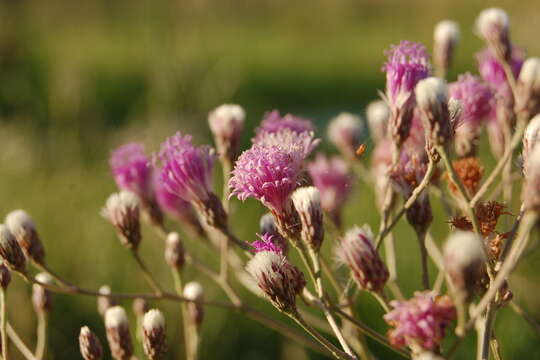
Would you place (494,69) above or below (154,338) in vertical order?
above

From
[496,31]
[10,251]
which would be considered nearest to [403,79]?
[496,31]

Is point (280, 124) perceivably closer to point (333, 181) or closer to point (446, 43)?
point (333, 181)

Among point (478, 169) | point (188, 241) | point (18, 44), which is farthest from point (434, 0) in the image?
point (478, 169)

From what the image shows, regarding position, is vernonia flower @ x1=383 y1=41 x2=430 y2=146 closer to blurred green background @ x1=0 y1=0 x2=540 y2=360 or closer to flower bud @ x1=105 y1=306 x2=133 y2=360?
flower bud @ x1=105 y1=306 x2=133 y2=360

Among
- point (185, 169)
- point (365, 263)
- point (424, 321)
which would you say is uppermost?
point (185, 169)

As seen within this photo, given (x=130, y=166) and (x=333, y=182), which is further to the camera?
(x=333, y=182)
